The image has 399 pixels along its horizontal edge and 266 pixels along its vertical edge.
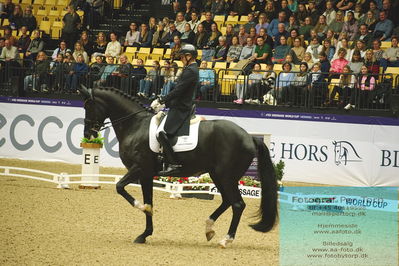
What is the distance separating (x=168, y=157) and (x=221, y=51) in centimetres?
1033

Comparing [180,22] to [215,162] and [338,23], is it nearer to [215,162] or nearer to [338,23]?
[338,23]

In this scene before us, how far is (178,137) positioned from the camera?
32.3 ft

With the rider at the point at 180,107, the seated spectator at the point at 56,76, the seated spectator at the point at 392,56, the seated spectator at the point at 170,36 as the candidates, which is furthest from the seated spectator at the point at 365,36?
the rider at the point at 180,107

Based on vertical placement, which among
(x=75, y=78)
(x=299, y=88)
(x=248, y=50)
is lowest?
(x=75, y=78)

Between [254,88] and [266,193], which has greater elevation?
[254,88]

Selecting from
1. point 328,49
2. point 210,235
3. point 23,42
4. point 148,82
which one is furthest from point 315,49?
point 210,235

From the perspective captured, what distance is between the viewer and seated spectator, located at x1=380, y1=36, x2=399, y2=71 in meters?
17.2

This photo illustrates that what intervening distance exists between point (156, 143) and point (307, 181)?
25.0 ft

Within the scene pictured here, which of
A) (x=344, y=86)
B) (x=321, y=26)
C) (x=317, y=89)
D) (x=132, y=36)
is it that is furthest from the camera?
(x=132, y=36)

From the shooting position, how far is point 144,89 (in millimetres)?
18906

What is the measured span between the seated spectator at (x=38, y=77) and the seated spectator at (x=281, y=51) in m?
6.50

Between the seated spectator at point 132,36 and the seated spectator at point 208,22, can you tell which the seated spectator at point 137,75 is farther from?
the seated spectator at point 132,36

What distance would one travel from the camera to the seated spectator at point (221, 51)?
19.8m

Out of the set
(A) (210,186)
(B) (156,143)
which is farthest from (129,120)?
(A) (210,186)
